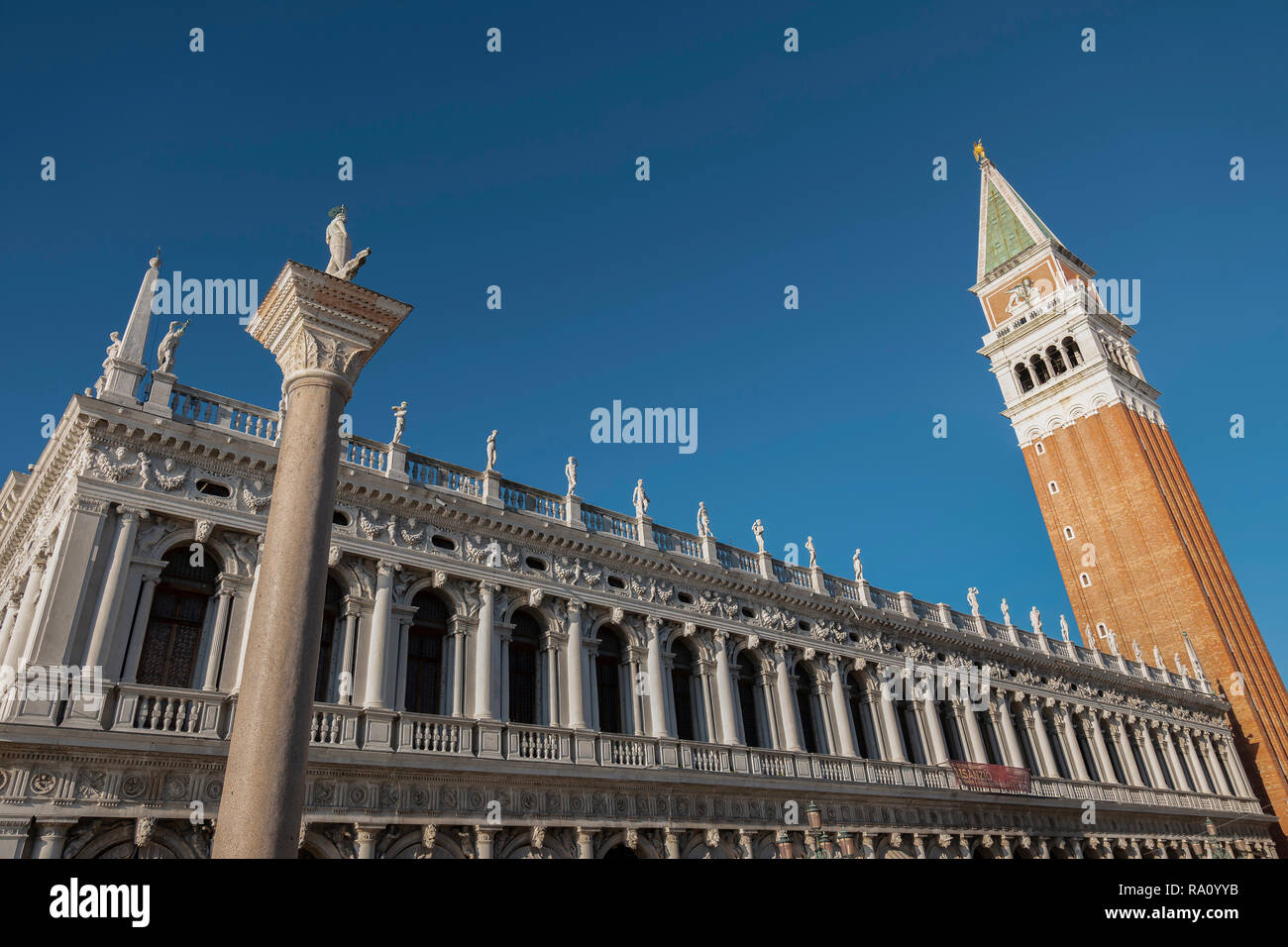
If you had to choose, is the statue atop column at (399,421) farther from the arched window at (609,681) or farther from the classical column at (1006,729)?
the classical column at (1006,729)

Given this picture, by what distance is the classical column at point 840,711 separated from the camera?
2494 cm

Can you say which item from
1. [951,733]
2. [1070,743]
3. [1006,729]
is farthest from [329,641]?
[1070,743]

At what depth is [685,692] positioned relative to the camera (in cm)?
2275

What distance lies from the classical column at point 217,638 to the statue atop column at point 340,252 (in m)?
9.58

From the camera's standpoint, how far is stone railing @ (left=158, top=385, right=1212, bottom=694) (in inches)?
685

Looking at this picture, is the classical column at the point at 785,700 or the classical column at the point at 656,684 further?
the classical column at the point at 785,700

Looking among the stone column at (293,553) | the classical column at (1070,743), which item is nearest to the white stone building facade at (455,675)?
the classical column at (1070,743)

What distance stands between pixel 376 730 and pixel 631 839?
6.10m

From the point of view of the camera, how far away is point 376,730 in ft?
52.9

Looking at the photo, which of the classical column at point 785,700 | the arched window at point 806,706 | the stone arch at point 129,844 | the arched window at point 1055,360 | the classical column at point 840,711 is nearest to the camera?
the stone arch at point 129,844

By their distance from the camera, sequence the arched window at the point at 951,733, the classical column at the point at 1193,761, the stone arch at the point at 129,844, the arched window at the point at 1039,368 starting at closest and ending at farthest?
1. the stone arch at the point at 129,844
2. the arched window at the point at 951,733
3. the classical column at the point at 1193,761
4. the arched window at the point at 1039,368

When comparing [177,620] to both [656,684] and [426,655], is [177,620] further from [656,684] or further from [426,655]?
[656,684]
